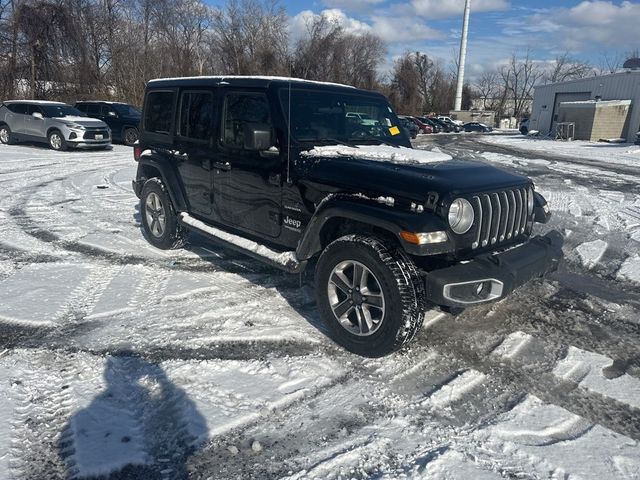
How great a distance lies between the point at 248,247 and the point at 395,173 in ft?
5.78

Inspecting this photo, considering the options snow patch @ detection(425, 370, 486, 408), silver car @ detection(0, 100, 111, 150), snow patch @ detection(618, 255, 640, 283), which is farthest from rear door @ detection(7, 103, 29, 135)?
snow patch @ detection(618, 255, 640, 283)

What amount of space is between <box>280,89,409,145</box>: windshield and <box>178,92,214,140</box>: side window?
3.45ft

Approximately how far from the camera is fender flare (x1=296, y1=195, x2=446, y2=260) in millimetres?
3162

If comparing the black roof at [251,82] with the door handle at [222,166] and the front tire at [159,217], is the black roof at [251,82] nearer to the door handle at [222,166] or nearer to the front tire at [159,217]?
the door handle at [222,166]

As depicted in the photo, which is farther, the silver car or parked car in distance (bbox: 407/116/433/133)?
parked car in distance (bbox: 407/116/433/133)

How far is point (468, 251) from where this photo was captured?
3459mm

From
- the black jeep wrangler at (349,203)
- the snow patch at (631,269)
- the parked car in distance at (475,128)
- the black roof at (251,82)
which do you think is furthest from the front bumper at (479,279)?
the parked car in distance at (475,128)

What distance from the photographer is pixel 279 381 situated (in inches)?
128

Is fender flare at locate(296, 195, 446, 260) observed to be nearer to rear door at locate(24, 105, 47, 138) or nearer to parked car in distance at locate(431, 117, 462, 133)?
rear door at locate(24, 105, 47, 138)

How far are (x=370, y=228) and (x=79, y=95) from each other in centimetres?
3279

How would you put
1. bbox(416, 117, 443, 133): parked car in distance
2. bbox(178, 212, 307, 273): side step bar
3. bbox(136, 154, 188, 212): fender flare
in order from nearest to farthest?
bbox(178, 212, 307, 273): side step bar < bbox(136, 154, 188, 212): fender flare < bbox(416, 117, 443, 133): parked car in distance

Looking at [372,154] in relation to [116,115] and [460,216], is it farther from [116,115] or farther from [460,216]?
[116,115]

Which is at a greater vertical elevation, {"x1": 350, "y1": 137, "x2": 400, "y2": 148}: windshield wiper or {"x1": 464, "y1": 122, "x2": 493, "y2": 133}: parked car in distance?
{"x1": 350, "y1": 137, "x2": 400, "y2": 148}: windshield wiper

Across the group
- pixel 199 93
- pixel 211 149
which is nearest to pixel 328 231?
pixel 211 149
